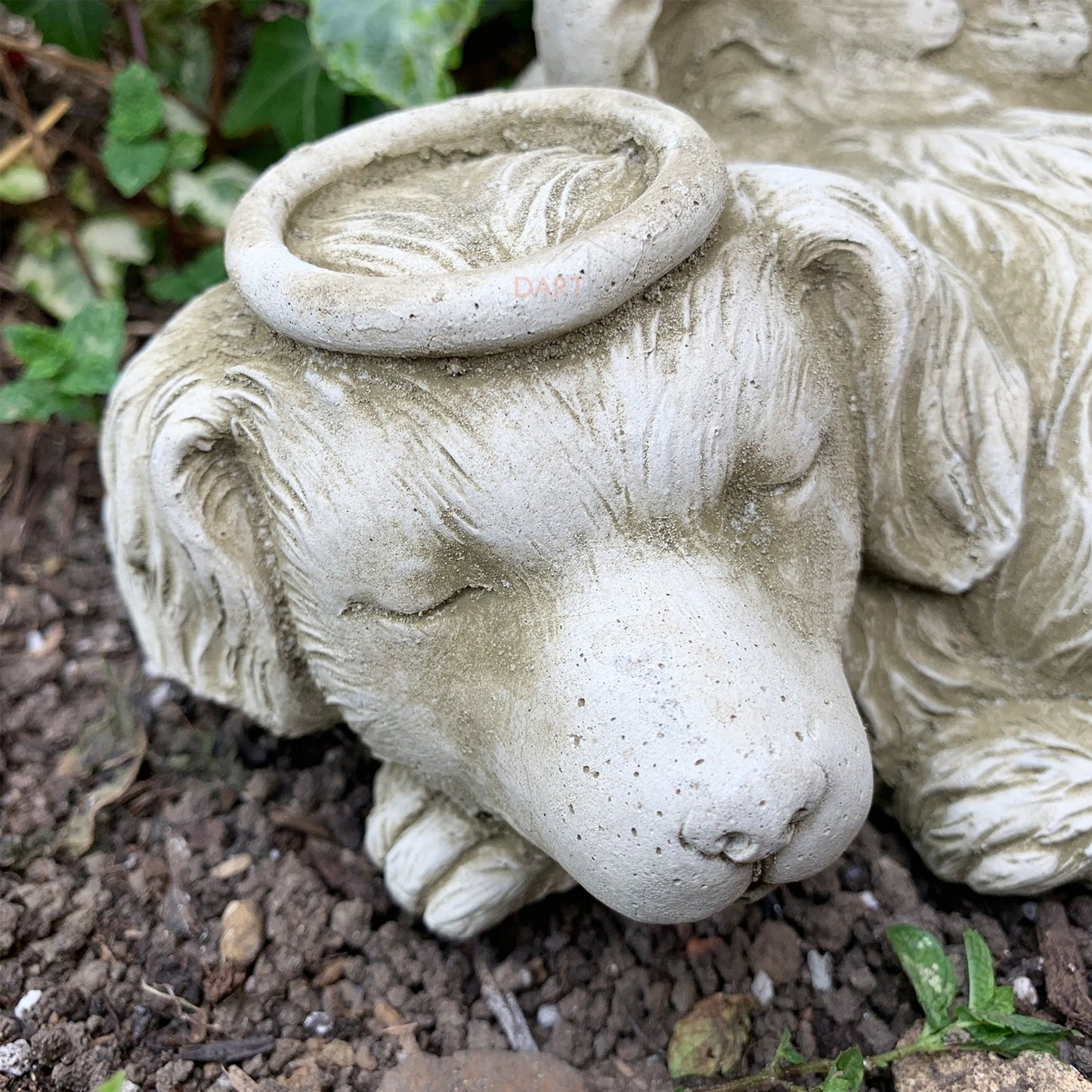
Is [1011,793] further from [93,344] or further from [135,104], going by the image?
[135,104]

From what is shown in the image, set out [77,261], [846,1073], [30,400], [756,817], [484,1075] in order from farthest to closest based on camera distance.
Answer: [77,261] < [30,400] < [484,1075] < [846,1073] < [756,817]

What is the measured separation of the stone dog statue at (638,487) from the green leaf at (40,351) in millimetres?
739

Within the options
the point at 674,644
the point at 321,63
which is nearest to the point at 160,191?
the point at 321,63

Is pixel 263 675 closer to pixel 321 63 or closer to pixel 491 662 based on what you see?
pixel 491 662

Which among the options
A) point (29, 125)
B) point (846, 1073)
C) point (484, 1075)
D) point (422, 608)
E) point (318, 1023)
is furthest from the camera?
point (29, 125)

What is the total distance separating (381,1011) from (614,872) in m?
0.60

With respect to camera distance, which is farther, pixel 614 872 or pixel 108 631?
pixel 108 631

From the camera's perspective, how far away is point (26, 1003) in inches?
64.0

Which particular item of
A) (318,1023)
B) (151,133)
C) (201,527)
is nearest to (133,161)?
(151,133)

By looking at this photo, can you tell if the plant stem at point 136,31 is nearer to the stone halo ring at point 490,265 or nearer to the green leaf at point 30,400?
the green leaf at point 30,400

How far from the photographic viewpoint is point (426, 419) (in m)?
1.22

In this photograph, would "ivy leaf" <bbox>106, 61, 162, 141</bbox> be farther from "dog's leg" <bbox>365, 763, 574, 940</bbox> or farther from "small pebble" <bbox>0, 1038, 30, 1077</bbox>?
"small pebble" <bbox>0, 1038, 30, 1077</bbox>

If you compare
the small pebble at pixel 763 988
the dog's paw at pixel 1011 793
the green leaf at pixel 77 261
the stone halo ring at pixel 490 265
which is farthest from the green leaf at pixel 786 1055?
the green leaf at pixel 77 261

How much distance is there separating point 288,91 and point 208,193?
0.94 ft
